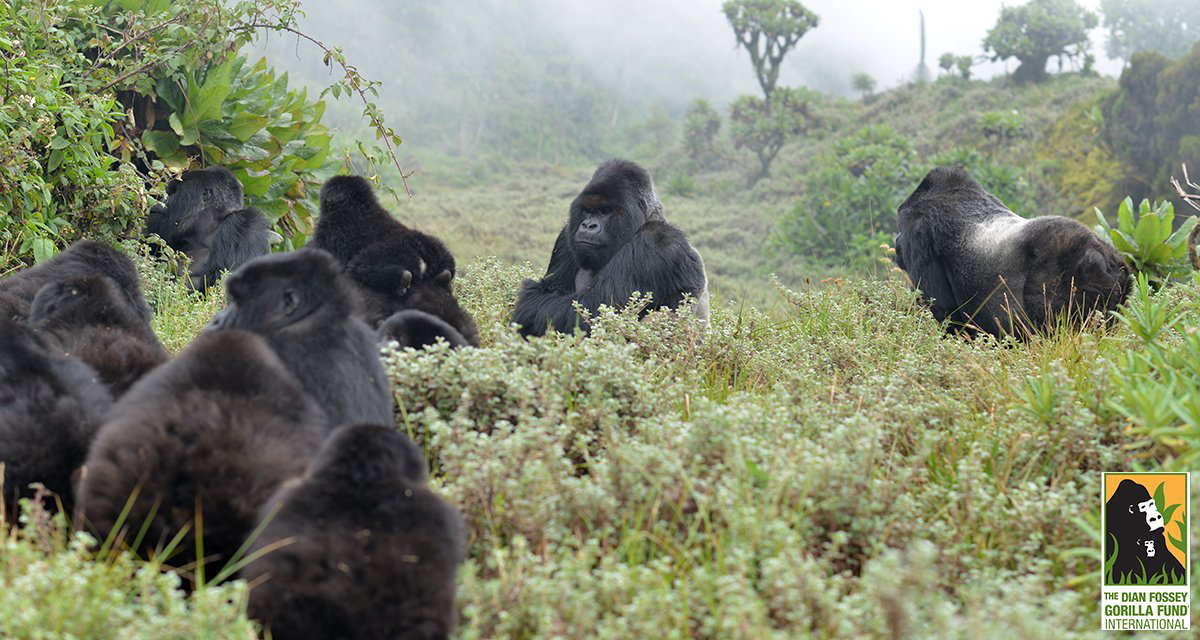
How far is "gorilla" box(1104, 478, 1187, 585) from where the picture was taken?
272 cm

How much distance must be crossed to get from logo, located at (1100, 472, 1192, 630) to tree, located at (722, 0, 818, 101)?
32.9 meters

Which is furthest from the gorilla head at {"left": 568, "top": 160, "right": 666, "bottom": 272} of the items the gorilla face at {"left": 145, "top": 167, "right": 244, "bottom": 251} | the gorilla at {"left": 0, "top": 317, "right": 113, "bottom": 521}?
the gorilla at {"left": 0, "top": 317, "right": 113, "bottom": 521}

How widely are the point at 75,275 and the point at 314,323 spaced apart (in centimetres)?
157

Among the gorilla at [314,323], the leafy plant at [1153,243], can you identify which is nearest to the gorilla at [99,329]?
the gorilla at [314,323]

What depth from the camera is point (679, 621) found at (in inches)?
90.0

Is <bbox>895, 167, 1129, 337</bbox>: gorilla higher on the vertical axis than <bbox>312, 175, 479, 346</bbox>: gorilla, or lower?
lower

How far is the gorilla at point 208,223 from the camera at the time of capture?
6.68 metres

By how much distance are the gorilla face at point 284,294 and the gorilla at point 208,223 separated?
3729 millimetres

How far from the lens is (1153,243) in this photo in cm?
568

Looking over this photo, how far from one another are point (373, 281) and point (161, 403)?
2.14 meters

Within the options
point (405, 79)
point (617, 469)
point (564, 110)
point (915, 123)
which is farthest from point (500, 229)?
point (405, 79)

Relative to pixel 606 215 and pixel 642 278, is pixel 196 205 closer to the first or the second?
pixel 606 215

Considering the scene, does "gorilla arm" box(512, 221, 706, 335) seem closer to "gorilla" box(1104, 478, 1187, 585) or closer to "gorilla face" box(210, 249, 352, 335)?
"gorilla face" box(210, 249, 352, 335)

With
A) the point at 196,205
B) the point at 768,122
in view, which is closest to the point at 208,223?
the point at 196,205
